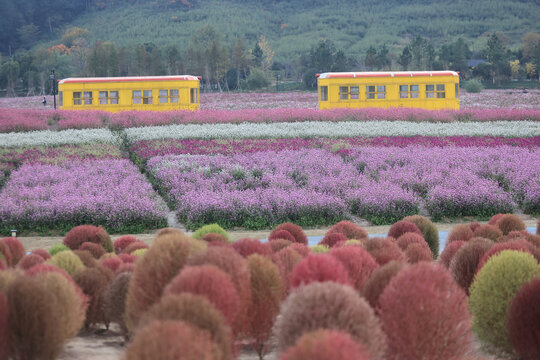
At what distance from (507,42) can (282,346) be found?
131638mm

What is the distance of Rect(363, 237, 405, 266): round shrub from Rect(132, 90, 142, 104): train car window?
1128 inches

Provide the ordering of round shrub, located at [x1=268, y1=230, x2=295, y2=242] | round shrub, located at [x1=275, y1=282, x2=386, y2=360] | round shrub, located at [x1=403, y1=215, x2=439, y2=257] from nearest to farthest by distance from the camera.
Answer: round shrub, located at [x1=275, y1=282, x2=386, y2=360] < round shrub, located at [x1=268, y1=230, x2=295, y2=242] < round shrub, located at [x1=403, y1=215, x2=439, y2=257]

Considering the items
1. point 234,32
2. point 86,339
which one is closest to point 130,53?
point 234,32

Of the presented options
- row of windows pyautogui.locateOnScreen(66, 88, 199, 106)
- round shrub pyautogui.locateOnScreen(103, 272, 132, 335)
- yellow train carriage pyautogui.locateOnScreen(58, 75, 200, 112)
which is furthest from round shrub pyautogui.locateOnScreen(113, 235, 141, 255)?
row of windows pyautogui.locateOnScreen(66, 88, 199, 106)

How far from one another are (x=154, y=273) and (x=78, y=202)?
10.3 metres

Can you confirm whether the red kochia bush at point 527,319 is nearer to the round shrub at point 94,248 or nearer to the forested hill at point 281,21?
the round shrub at point 94,248

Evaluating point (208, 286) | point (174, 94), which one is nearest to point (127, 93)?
point (174, 94)

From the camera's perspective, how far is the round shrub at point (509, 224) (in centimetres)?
720

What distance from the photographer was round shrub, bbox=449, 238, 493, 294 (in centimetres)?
476

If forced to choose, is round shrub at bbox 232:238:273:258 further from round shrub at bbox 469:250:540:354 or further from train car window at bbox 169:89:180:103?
train car window at bbox 169:89:180:103

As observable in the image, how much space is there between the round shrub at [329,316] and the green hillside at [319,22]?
12022 cm

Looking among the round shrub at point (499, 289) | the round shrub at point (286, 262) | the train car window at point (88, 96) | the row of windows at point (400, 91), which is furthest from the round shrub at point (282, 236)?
the train car window at point (88, 96)

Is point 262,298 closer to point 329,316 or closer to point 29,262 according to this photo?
point 329,316

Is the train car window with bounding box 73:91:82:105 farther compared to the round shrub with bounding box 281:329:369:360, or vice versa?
the train car window with bounding box 73:91:82:105
